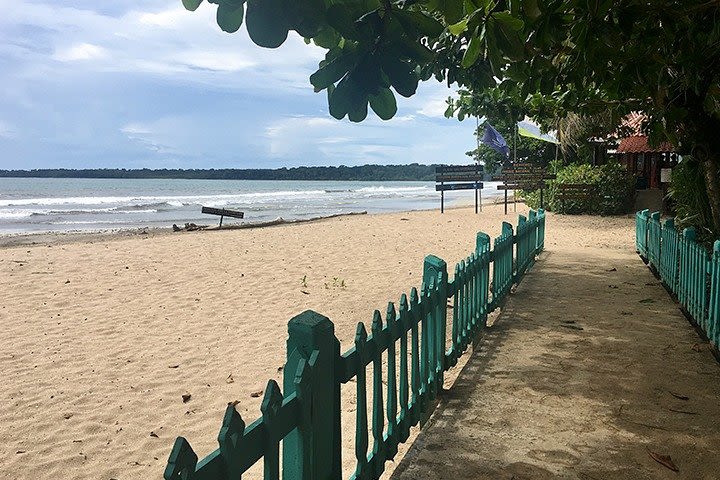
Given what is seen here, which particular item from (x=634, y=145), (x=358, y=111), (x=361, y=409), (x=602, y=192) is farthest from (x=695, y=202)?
(x=634, y=145)

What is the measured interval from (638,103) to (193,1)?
834cm

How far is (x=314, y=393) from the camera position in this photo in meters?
2.16

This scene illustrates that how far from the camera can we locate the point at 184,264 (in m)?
11.8

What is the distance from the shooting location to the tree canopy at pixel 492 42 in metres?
1.76

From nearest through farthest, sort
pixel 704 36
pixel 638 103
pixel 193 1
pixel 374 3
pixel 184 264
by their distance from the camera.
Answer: pixel 193 1 → pixel 374 3 → pixel 704 36 → pixel 638 103 → pixel 184 264

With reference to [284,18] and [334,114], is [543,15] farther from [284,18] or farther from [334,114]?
[284,18]

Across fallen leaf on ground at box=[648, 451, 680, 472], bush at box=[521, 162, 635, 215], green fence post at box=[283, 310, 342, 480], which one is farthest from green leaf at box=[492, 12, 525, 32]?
bush at box=[521, 162, 635, 215]

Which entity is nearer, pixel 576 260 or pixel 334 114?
pixel 334 114

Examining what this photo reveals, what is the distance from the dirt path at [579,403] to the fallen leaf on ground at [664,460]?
32 mm

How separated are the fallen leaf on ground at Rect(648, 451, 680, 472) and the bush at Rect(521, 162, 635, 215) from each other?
60.0 feet

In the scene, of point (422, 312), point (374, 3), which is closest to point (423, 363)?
point (422, 312)

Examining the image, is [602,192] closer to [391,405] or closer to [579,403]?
[579,403]

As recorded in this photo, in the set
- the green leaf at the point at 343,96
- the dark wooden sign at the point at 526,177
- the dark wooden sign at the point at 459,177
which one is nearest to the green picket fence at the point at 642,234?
the green leaf at the point at 343,96

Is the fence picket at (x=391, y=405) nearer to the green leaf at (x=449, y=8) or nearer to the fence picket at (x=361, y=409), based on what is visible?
the fence picket at (x=361, y=409)
